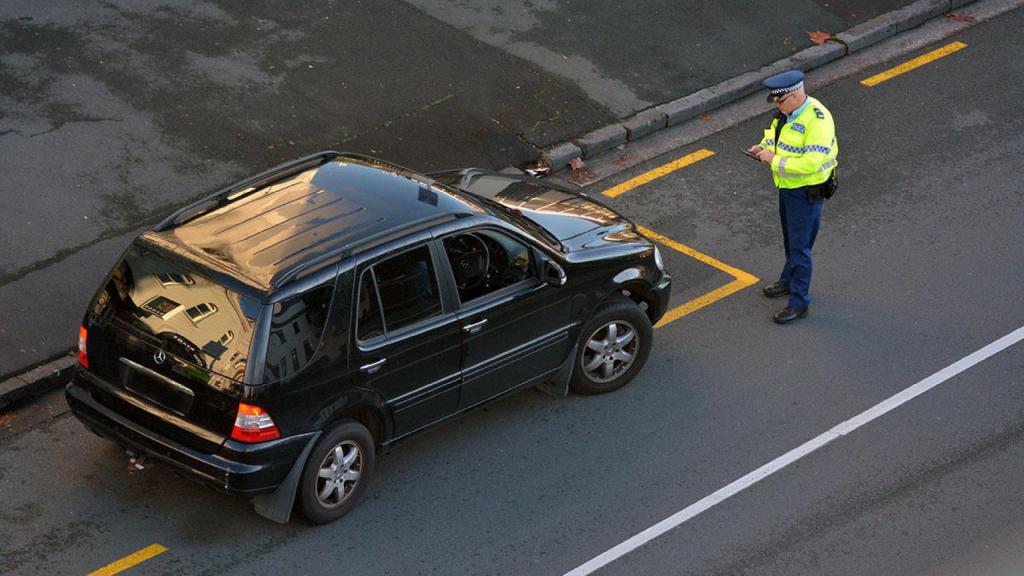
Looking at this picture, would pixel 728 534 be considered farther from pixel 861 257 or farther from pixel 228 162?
pixel 228 162

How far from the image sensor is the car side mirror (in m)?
8.91

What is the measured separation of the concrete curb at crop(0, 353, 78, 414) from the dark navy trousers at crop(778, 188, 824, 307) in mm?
5283

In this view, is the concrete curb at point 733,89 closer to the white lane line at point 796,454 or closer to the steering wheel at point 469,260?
the steering wheel at point 469,260

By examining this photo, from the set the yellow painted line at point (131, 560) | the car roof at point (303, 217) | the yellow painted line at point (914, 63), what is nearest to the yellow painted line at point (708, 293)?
the car roof at point (303, 217)

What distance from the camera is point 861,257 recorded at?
11523 millimetres

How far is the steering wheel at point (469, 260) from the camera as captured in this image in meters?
8.59

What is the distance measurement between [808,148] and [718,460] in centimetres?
252

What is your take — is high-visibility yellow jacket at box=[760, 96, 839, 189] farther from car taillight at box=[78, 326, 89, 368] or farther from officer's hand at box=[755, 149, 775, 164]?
car taillight at box=[78, 326, 89, 368]

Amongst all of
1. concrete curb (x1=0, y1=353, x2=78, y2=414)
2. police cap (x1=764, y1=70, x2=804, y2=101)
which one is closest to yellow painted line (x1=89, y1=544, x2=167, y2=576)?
concrete curb (x1=0, y1=353, x2=78, y2=414)

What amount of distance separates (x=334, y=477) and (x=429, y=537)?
68 cm

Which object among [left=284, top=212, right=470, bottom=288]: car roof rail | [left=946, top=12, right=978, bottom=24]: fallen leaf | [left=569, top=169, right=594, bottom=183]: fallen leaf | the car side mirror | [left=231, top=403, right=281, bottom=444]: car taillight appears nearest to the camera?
[left=231, top=403, right=281, bottom=444]: car taillight

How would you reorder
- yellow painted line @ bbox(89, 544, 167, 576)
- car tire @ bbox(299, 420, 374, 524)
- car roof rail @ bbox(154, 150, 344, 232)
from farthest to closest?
car roof rail @ bbox(154, 150, 344, 232) < car tire @ bbox(299, 420, 374, 524) < yellow painted line @ bbox(89, 544, 167, 576)

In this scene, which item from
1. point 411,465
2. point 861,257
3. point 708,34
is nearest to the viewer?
point 411,465

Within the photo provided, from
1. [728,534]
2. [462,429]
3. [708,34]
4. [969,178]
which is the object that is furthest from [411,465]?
[708,34]
